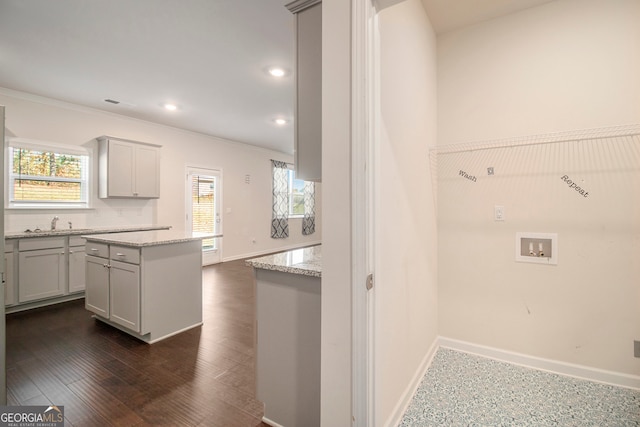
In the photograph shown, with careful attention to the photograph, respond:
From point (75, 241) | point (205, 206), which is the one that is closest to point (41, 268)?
point (75, 241)

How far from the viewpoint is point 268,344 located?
1674mm

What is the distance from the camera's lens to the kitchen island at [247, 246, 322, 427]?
4.93ft

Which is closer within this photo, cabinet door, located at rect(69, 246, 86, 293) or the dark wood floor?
the dark wood floor

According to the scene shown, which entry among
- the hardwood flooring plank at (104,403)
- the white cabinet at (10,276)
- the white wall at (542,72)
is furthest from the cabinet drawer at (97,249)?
the white wall at (542,72)

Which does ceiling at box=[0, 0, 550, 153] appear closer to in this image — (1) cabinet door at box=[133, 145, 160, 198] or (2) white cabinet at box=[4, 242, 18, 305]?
(1) cabinet door at box=[133, 145, 160, 198]

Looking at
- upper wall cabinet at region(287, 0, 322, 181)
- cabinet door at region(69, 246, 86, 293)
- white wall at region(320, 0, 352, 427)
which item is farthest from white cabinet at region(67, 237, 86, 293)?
white wall at region(320, 0, 352, 427)

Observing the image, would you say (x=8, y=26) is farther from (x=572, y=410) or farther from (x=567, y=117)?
(x=572, y=410)

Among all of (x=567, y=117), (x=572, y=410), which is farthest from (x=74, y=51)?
(x=572, y=410)

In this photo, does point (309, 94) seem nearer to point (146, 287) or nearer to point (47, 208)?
point (146, 287)

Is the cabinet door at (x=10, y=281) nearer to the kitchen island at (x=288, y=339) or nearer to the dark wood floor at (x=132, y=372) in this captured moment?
the dark wood floor at (x=132, y=372)

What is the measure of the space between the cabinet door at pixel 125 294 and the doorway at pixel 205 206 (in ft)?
9.76

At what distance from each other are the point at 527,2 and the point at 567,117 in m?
0.85

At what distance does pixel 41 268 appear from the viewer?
3656 millimetres

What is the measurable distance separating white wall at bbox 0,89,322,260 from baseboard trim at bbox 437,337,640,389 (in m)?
5.02
